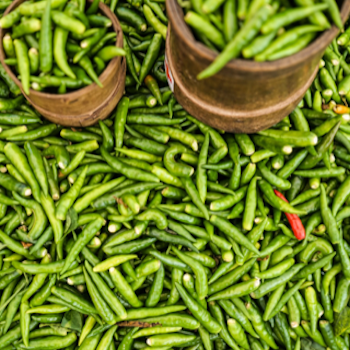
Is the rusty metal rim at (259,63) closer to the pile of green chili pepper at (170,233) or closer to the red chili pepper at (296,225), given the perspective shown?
the pile of green chili pepper at (170,233)

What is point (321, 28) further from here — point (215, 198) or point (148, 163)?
point (148, 163)

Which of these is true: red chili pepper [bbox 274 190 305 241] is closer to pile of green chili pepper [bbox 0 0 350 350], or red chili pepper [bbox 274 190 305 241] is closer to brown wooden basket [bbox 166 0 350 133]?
pile of green chili pepper [bbox 0 0 350 350]

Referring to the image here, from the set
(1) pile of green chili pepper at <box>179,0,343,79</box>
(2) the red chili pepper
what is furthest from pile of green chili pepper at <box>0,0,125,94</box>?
(2) the red chili pepper

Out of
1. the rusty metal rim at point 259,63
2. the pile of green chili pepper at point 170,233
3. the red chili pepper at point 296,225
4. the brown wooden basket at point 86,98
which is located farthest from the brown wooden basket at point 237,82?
the red chili pepper at point 296,225

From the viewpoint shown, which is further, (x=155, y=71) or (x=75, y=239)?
(x=155, y=71)

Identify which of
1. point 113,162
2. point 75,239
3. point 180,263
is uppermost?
point 113,162

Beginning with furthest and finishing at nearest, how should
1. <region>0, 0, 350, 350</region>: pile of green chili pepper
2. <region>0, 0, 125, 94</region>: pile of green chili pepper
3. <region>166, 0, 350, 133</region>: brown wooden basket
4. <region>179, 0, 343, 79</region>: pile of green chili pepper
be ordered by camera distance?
A: <region>0, 0, 350, 350</region>: pile of green chili pepper < <region>0, 0, 125, 94</region>: pile of green chili pepper < <region>166, 0, 350, 133</region>: brown wooden basket < <region>179, 0, 343, 79</region>: pile of green chili pepper

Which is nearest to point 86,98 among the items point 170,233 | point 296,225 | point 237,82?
point 237,82

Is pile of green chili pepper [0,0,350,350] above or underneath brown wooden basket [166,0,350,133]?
underneath

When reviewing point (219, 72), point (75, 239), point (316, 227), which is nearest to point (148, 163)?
point (75, 239)
